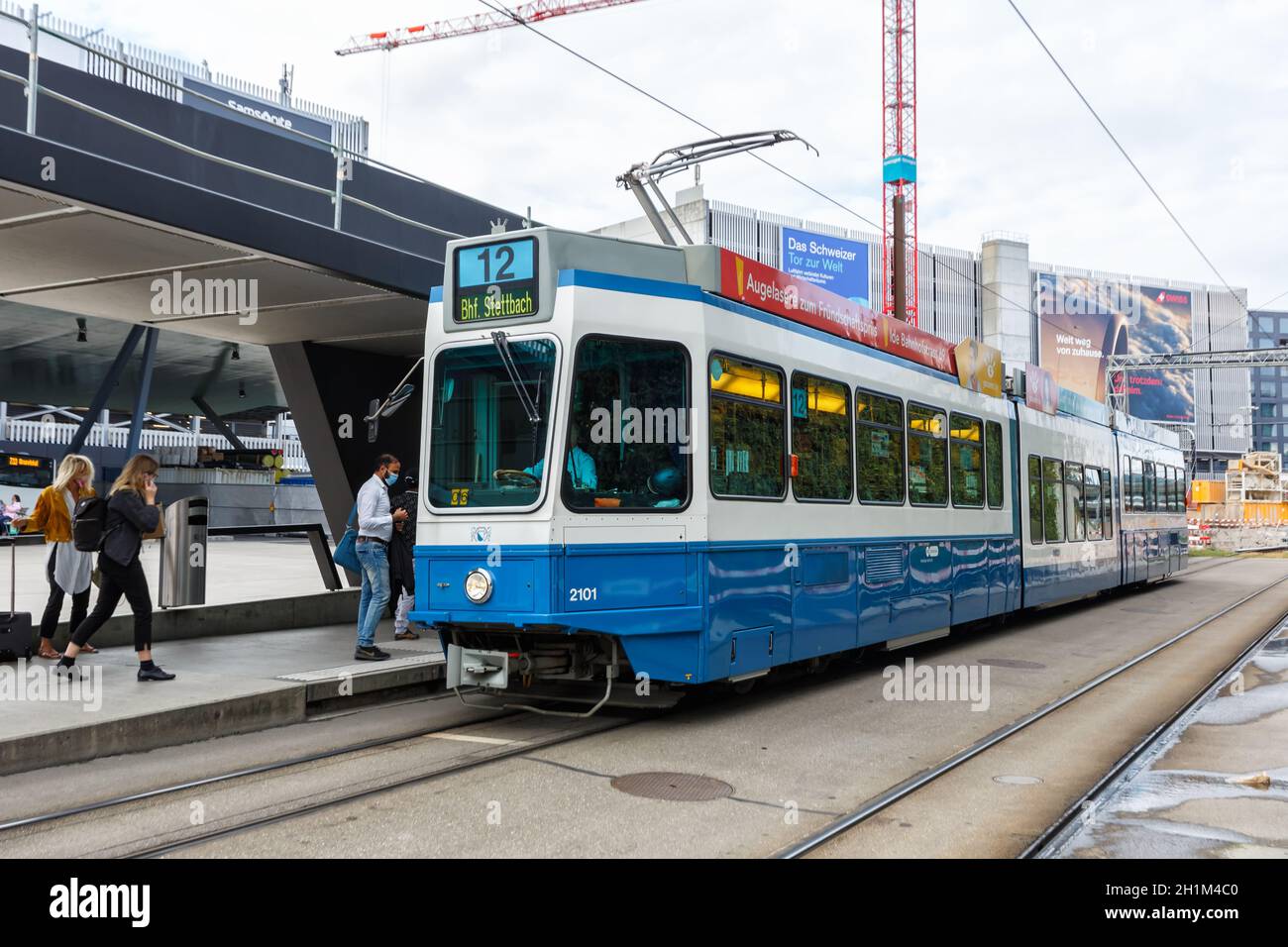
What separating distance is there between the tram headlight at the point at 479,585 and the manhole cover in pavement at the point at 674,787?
1.64 metres

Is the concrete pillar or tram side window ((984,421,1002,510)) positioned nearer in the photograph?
tram side window ((984,421,1002,510))

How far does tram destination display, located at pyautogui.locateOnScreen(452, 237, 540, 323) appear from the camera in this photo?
739cm

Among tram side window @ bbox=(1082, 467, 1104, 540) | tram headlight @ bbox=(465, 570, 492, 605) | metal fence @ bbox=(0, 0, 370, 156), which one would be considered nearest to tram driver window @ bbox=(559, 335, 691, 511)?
tram headlight @ bbox=(465, 570, 492, 605)

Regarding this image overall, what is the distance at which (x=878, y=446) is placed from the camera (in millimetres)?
10109

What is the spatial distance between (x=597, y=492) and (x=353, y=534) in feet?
12.7

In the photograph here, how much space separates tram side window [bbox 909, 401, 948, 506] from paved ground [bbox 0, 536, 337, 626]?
714cm

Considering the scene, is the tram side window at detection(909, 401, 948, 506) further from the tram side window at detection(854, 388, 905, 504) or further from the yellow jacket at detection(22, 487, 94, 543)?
the yellow jacket at detection(22, 487, 94, 543)

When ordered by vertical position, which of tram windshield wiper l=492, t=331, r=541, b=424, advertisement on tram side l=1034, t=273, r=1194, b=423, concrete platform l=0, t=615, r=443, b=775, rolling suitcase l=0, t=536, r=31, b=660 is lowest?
concrete platform l=0, t=615, r=443, b=775

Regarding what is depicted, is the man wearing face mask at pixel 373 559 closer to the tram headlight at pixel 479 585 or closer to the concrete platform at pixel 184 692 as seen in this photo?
the concrete platform at pixel 184 692

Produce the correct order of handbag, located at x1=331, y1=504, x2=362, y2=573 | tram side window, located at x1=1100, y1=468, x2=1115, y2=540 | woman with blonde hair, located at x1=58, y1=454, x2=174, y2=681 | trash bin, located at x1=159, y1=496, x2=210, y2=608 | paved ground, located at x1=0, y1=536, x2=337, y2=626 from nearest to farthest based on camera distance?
woman with blonde hair, located at x1=58, y1=454, x2=174, y2=681, handbag, located at x1=331, y1=504, x2=362, y2=573, trash bin, located at x1=159, y1=496, x2=210, y2=608, paved ground, located at x1=0, y1=536, x2=337, y2=626, tram side window, located at x1=1100, y1=468, x2=1115, y2=540

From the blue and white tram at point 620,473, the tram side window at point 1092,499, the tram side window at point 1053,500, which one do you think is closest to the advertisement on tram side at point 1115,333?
the tram side window at point 1092,499

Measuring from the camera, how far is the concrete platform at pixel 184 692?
6.58 metres
